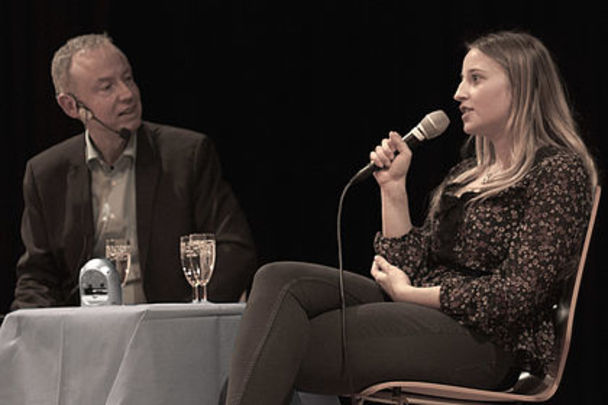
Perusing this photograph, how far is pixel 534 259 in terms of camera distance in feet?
6.90

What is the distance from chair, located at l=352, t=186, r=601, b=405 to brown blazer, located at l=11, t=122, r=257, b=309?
0.96m

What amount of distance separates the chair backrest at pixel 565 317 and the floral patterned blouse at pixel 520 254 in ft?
0.07

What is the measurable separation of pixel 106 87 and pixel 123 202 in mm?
469

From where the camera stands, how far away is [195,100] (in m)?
4.16

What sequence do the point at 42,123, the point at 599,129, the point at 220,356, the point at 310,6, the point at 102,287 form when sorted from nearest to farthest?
the point at 220,356 → the point at 102,287 → the point at 599,129 → the point at 310,6 → the point at 42,123

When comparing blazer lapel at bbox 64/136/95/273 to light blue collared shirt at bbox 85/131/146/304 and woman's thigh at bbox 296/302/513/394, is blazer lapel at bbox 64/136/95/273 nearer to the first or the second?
light blue collared shirt at bbox 85/131/146/304

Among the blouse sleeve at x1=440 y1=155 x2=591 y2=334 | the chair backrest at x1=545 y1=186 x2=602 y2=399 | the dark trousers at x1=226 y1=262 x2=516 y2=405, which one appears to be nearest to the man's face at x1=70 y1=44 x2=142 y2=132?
the dark trousers at x1=226 y1=262 x2=516 y2=405

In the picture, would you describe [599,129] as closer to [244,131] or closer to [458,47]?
[458,47]

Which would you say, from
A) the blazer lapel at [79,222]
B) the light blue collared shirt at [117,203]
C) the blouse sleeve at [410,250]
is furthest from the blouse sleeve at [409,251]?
the blazer lapel at [79,222]

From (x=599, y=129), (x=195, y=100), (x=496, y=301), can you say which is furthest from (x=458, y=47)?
(x=496, y=301)

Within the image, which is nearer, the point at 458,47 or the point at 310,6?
the point at 458,47

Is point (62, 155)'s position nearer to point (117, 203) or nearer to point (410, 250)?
point (117, 203)

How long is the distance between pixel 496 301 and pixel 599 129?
1461 mm

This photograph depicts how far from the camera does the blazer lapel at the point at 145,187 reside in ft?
10.2
